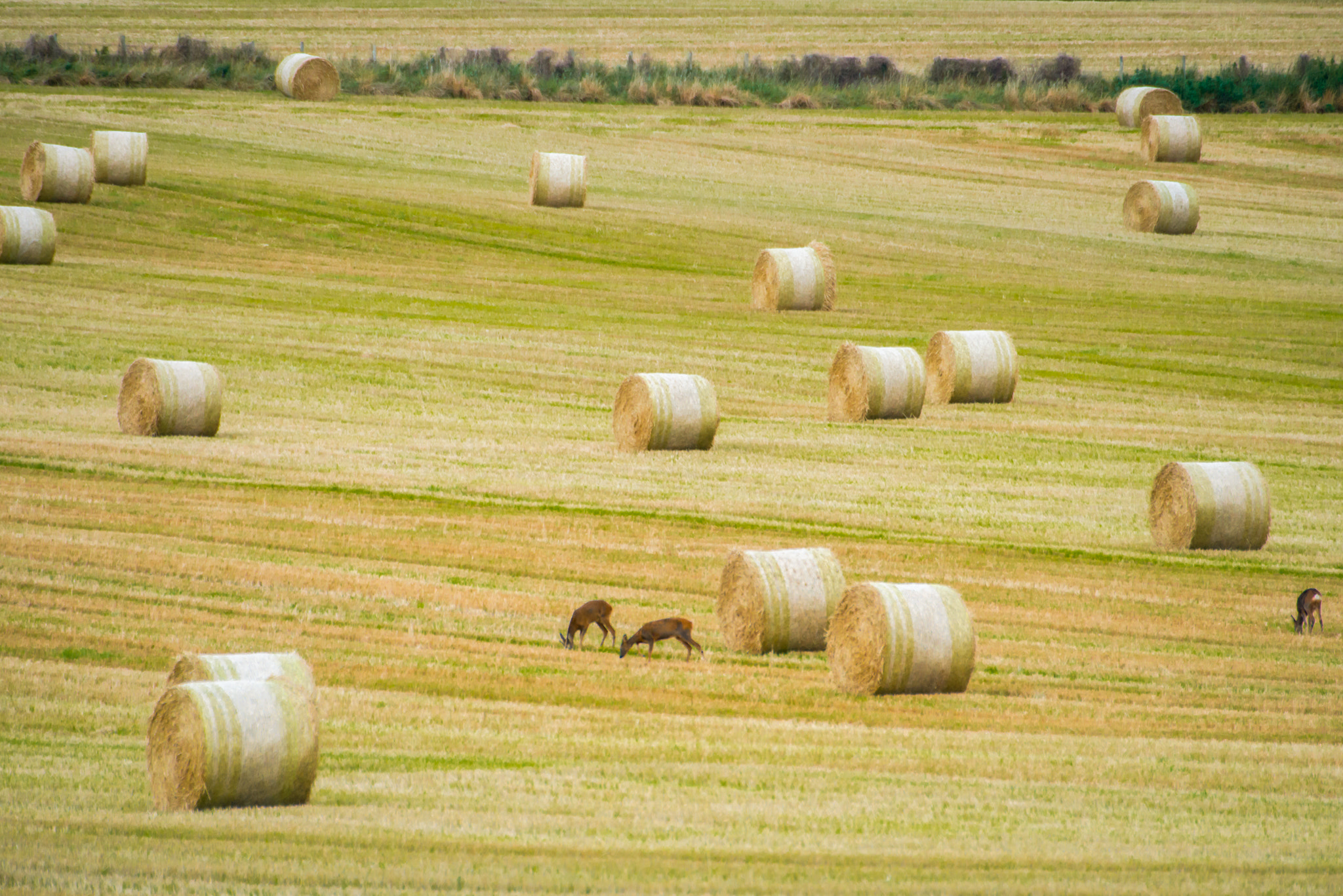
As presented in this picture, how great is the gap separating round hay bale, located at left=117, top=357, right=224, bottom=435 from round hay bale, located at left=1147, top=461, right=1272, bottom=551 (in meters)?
11.2

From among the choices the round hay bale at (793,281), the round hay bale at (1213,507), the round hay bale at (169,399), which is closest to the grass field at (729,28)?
the round hay bale at (793,281)

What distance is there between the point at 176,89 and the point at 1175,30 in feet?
141

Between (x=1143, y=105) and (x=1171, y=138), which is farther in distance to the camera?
(x=1143, y=105)

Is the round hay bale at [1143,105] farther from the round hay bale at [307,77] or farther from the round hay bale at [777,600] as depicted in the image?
the round hay bale at [777,600]

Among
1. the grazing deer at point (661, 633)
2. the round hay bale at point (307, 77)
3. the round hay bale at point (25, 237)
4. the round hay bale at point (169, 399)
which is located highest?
the round hay bale at point (307, 77)

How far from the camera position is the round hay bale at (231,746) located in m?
9.58

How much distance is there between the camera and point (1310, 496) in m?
21.7

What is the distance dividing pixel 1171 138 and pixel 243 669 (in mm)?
45228

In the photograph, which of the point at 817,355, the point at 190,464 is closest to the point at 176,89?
the point at 817,355

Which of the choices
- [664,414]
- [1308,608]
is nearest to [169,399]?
[664,414]

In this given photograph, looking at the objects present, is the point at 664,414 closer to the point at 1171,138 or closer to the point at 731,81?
the point at 1171,138

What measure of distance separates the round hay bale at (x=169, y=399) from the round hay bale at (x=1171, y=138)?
35838 mm

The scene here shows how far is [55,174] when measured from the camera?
36.3 meters

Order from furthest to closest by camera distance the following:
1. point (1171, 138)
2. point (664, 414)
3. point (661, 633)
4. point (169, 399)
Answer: point (1171, 138), point (664, 414), point (169, 399), point (661, 633)
